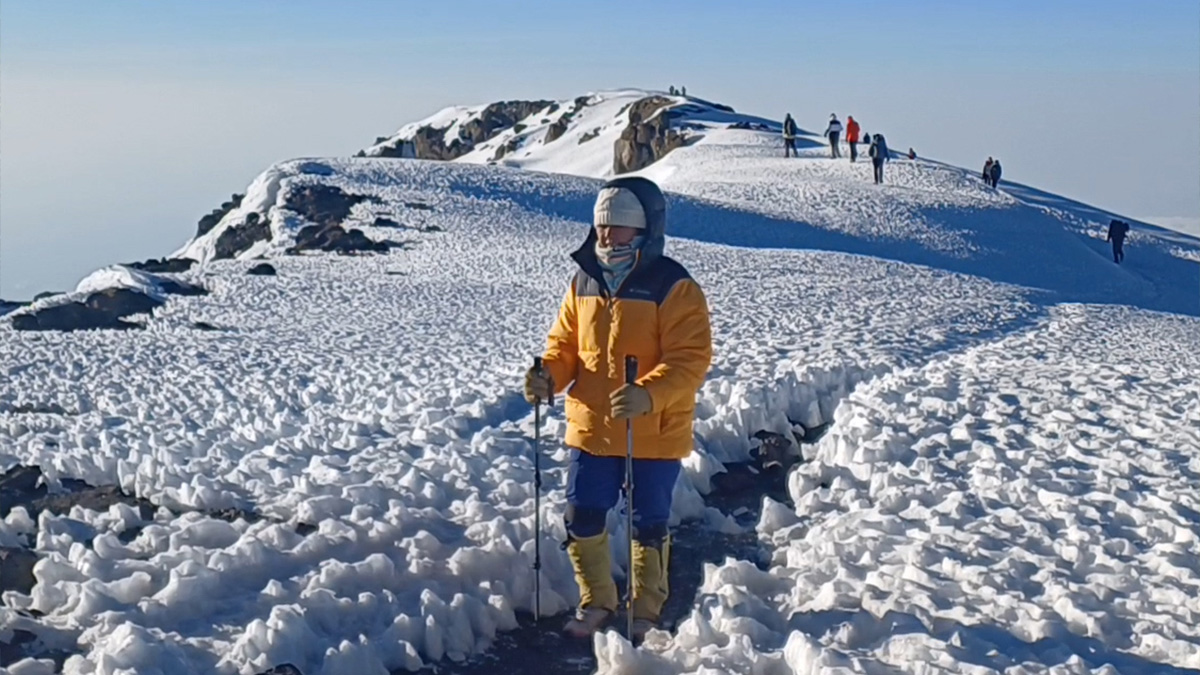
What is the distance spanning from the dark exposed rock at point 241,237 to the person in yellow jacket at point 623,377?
29567mm

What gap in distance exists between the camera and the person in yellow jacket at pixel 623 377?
7.02 metres

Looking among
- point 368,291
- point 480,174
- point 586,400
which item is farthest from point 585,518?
point 480,174

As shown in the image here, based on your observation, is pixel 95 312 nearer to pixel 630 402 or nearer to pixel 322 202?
pixel 322 202

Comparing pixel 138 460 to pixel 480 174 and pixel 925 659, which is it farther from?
pixel 480 174

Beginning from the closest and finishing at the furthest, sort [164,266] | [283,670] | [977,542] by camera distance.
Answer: [283,670] → [977,542] → [164,266]

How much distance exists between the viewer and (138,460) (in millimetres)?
10219

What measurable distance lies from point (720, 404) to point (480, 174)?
105ft

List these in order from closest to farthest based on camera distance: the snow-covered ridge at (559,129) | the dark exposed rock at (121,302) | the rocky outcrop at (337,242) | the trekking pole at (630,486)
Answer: the trekking pole at (630,486) < the dark exposed rock at (121,302) < the rocky outcrop at (337,242) < the snow-covered ridge at (559,129)

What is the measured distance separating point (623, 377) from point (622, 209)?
992mm

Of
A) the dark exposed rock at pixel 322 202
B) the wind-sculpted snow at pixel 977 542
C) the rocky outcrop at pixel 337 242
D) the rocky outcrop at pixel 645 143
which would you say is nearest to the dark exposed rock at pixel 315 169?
the dark exposed rock at pixel 322 202

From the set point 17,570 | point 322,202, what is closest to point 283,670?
point 17,570

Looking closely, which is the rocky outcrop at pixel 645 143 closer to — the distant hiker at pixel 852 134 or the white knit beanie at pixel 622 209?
the distant hiker at pixel 852 134

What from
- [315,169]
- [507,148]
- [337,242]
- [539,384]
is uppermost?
[507,148]

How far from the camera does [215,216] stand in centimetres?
4516
